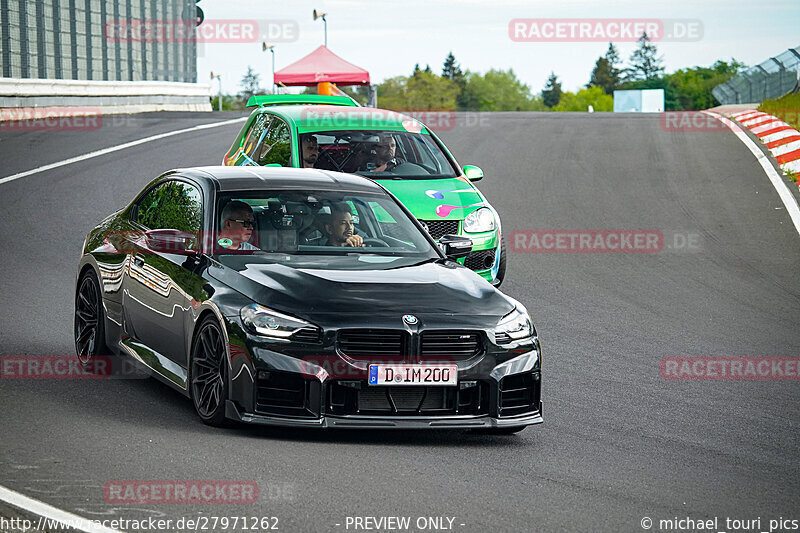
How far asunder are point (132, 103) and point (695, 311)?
2620cm

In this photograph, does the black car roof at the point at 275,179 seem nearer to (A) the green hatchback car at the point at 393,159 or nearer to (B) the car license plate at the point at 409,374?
(B) the car license plate at the point at 409,374

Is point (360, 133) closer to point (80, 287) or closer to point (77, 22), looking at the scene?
point (80, 287)

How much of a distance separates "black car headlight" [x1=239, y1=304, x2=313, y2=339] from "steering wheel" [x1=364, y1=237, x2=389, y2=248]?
4.62ft

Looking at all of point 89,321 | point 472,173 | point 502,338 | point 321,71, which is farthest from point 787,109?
point 502,338

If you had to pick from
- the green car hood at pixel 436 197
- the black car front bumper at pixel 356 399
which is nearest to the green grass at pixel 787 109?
the green car hood at pixel 436 197

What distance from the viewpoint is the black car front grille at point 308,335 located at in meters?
6.59

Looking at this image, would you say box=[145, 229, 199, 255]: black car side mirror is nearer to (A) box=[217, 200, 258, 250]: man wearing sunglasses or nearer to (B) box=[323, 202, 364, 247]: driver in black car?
(A) box=[217, 200, 258, 250]: man wearing sunglasses

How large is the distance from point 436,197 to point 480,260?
2.51ft

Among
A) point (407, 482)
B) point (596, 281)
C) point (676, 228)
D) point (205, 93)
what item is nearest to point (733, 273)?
point (596, 281)

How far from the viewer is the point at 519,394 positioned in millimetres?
7012

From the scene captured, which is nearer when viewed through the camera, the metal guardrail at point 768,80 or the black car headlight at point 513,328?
the black car headlight at point 513,328

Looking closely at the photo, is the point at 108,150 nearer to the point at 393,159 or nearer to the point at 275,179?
the point at 393,159

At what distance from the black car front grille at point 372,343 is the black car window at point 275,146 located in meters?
6.48

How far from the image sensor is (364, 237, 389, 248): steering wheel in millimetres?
7939
